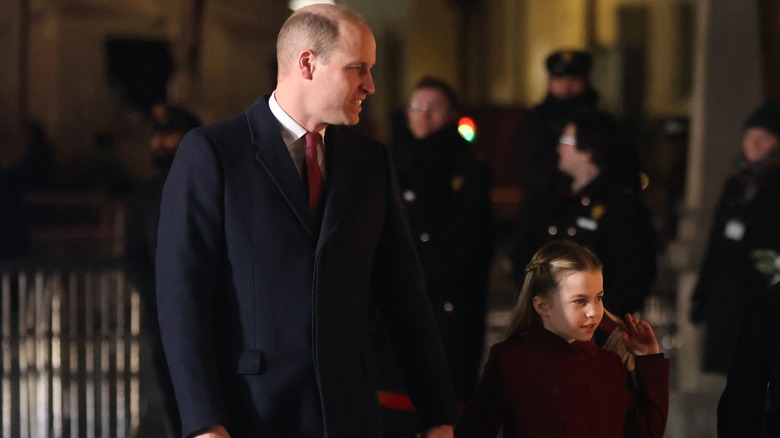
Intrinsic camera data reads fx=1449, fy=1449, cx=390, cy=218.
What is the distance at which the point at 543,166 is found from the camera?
7016 mm

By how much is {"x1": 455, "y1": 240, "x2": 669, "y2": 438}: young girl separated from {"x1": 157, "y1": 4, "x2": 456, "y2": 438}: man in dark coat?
0.48 m

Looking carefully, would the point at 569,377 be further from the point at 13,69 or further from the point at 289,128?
the point at 13,69

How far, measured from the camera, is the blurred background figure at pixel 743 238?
742 cm

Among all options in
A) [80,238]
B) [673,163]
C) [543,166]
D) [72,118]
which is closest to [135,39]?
[72,118]

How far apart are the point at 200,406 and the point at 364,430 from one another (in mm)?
Answer: 441

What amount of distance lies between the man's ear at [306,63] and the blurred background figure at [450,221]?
10.1 feet

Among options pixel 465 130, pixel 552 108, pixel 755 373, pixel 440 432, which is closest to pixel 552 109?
pixel 552 108

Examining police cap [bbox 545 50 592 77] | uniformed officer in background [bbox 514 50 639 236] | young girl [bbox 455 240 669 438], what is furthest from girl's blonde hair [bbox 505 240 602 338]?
police cap [bbox 545 50 592 77]

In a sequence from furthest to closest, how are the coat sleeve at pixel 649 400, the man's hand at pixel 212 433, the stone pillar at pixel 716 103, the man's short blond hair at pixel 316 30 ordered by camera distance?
1. the stone pillar at pixel 716 103
2. the coat sleeve at pixel 649 400
3. the man's short blond hair at pixel 316 30
4. the man's hand at pixel 212 433

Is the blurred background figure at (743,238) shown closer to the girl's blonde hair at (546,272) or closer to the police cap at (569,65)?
the police cap at (569,65)

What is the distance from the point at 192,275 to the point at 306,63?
22.2 inches

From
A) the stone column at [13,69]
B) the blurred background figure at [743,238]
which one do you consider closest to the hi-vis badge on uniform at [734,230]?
the blurred background figure at [743,238]

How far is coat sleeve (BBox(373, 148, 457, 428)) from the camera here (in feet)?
11.7

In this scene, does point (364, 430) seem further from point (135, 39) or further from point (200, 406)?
point (135, 39)
